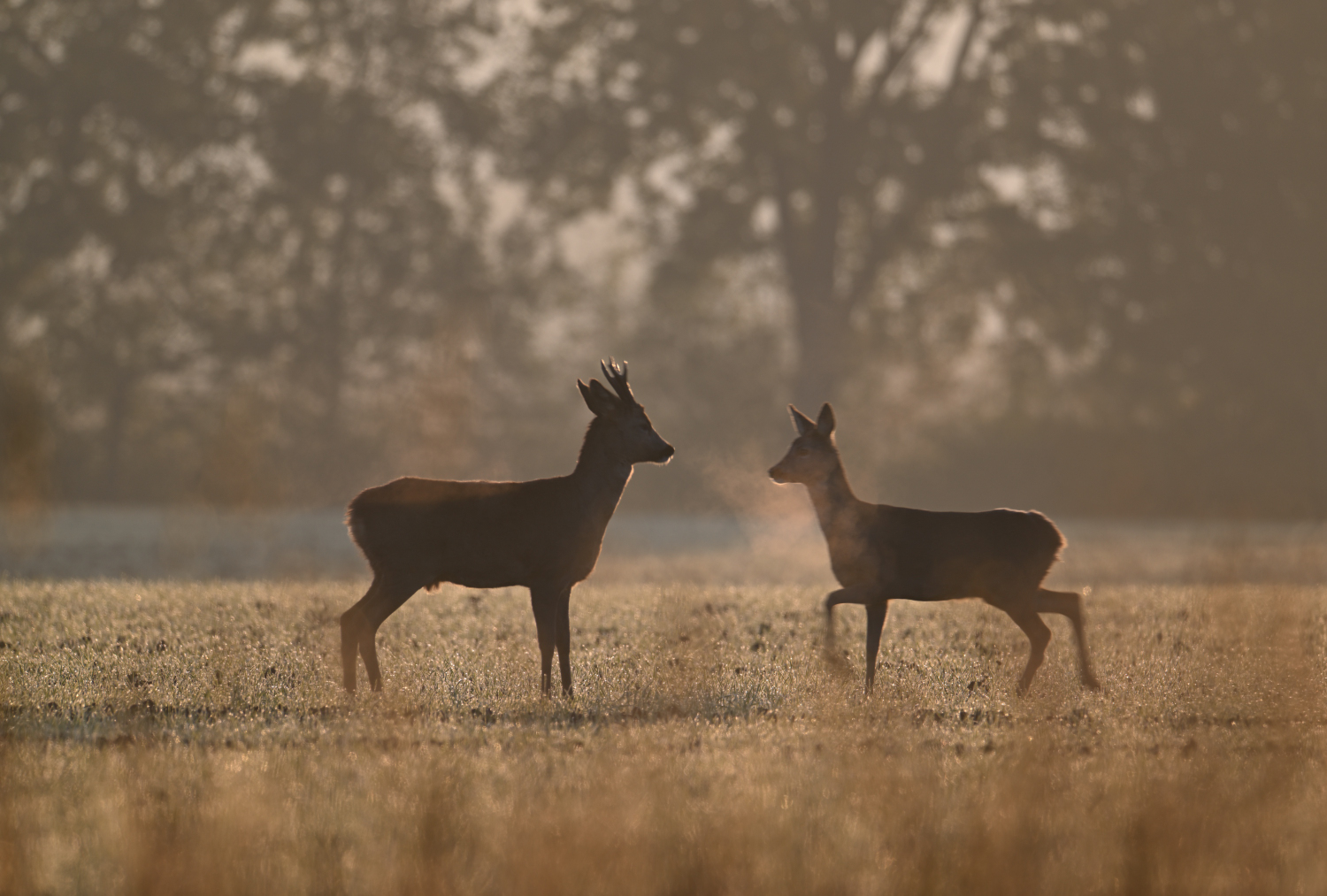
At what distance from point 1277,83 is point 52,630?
1293 inches

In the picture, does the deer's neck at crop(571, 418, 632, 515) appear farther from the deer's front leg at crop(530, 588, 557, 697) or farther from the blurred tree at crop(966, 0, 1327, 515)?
the blurred tree at crop(966, 0, 1327, 515)

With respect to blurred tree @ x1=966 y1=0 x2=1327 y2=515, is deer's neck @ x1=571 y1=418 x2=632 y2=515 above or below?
below

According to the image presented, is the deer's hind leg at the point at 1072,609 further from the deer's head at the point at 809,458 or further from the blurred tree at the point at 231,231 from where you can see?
the blurred tree at the point at 231,231

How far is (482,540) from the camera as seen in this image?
952cm

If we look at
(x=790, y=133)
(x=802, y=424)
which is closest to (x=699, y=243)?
(x=790, y=133)

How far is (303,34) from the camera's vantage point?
40.5m

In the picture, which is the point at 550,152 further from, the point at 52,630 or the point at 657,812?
the point at 657,812

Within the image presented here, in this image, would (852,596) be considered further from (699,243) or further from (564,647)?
(699,243)

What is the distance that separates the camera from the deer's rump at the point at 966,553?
9.82 meters

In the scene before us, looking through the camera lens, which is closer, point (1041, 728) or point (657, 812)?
point (657, 812)

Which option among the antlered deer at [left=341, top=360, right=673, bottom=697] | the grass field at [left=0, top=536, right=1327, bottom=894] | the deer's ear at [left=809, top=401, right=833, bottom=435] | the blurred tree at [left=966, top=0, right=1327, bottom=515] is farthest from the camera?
the blurred tree at [left=966, top=0, right=1327, bottom=515]

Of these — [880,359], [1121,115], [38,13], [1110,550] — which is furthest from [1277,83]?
[38,13]

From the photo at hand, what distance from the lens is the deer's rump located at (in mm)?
9820

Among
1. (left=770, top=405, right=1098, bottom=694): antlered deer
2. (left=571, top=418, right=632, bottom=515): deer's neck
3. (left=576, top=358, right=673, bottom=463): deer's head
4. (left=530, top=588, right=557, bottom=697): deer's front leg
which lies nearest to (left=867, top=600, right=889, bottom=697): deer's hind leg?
(left=770, top=405, right=1098, bottom=694): antlered deer
